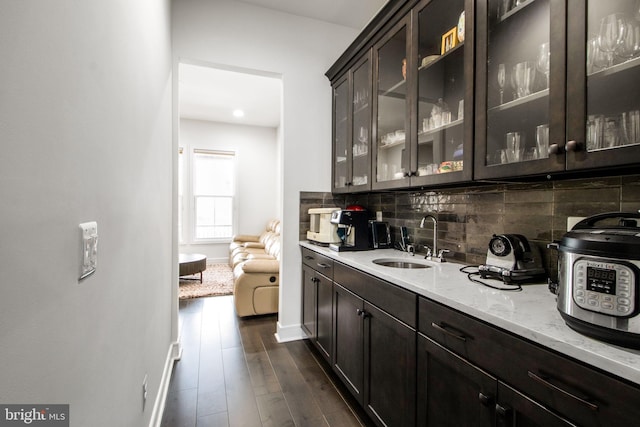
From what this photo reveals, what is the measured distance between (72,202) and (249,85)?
13.4 feet

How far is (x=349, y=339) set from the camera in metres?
1.90

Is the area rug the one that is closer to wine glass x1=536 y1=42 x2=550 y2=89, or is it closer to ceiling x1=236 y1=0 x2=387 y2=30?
ceiling x1=236 y1=0 x2=387 y2=30

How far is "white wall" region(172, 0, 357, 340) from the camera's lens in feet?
8.64

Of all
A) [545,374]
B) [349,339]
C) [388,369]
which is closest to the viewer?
[545,374]

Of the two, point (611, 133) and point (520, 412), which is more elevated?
point (611, 133)

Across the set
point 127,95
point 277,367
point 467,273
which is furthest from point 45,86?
point 277,367

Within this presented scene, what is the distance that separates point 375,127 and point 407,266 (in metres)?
1.06

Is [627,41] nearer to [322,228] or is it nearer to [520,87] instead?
[520,87]

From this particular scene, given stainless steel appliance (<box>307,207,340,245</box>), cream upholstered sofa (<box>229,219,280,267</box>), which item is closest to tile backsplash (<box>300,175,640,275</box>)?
stainless steel appliance (<box>307,207,340,245</box>)

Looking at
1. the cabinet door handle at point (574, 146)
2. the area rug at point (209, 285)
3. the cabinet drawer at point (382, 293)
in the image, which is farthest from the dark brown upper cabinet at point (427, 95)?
the area rug at point (209, 285)

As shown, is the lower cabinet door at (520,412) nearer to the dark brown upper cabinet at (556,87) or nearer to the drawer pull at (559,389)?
the drawer pull at (559,389)

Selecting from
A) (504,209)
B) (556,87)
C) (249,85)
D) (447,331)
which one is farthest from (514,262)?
(249,85)

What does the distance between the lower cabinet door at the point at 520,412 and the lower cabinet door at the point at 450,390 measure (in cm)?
3

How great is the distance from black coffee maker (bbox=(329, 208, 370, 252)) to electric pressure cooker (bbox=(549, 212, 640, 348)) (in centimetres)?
158
